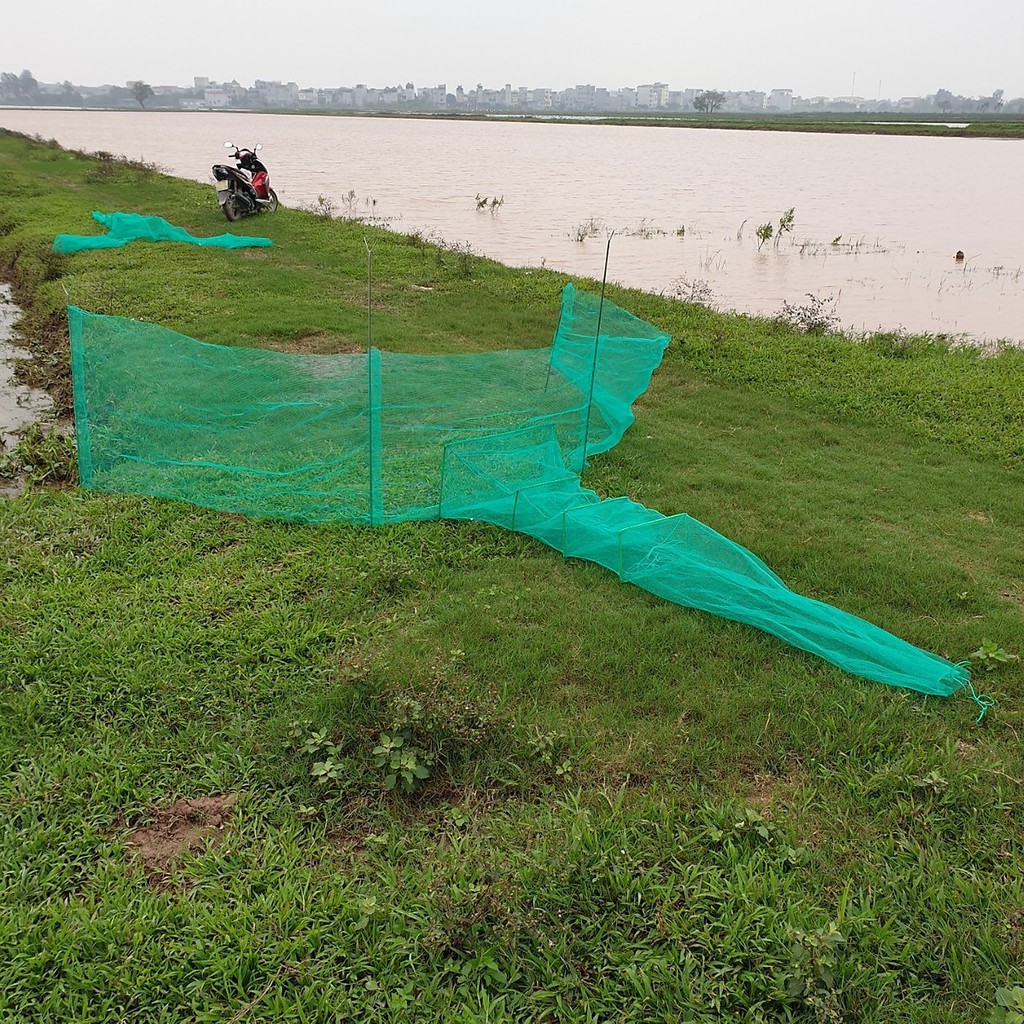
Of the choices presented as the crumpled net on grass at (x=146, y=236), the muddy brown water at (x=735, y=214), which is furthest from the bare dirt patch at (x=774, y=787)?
the crumpled net on grass at (x=146, y=236)

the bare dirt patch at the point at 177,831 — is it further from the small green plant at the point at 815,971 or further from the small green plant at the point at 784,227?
the small green plant at the point at 784,227

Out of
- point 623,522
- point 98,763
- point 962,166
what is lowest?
point 98,763

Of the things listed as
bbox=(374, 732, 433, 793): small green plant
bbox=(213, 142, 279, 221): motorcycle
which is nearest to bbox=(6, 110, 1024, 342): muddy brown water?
bbox=(213, 142, 279, 221): motorcycle

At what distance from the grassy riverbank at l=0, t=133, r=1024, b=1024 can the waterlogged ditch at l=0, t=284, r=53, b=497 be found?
1127mm

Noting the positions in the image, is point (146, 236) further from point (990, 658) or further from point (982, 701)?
point (982, 701)

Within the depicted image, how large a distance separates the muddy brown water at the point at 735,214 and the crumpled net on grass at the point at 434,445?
5.73m

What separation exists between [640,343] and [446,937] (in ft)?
16.1

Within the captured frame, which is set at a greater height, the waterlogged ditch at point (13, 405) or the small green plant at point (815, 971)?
the small green plant at point (815, 971)

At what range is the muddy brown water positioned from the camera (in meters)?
12.7

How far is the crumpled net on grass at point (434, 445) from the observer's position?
12.2 feet

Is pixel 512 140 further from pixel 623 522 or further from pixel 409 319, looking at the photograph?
pixel 623 522

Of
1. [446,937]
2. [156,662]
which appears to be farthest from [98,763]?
[446,937]

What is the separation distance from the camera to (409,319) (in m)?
8.96

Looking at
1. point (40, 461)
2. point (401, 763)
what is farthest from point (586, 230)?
point (401, 763)
